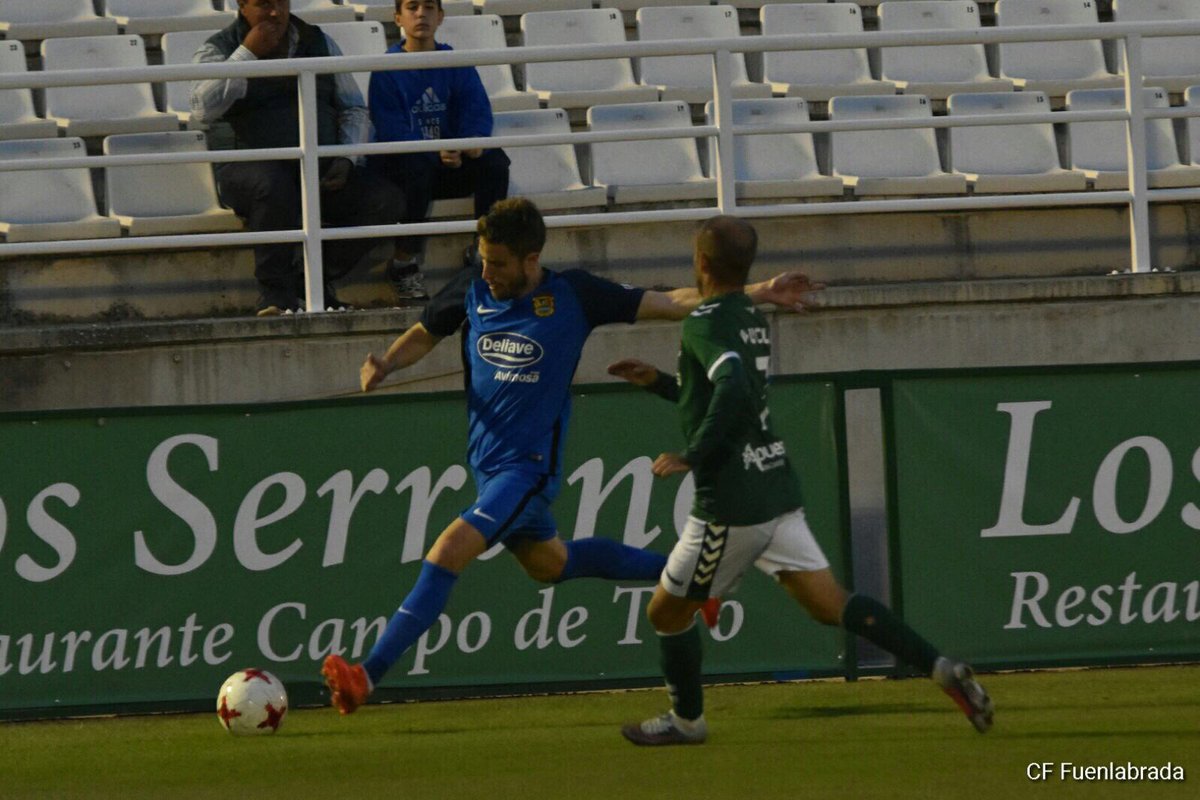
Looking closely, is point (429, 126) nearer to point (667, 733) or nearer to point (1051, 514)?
point (1051, 514)

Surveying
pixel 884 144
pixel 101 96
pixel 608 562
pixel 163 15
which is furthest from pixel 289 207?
pixel 884 144

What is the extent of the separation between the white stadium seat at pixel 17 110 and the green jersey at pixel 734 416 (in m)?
6.00

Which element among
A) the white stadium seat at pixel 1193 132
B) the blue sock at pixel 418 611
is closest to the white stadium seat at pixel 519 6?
the white stadium seat at pixel 1193 132

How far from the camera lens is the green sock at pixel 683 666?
22.3 ft

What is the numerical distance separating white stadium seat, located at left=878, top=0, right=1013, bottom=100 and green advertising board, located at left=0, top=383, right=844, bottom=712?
4.10 meters

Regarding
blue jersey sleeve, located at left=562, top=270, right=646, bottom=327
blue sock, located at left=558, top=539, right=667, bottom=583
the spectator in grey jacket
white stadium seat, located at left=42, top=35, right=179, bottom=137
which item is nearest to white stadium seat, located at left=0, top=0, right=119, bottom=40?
white stadium seat, located at left=42, top=35, right=179, bottom=137

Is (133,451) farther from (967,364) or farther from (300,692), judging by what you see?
(967,364)

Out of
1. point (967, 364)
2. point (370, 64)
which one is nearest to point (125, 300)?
point (370, 64)

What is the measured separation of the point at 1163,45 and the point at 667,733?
8425 mm

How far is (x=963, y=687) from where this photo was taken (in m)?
6.65

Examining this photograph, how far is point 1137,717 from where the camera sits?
7.50 meters

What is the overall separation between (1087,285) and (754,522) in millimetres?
4347

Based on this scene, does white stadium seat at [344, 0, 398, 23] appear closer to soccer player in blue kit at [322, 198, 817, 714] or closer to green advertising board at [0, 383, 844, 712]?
green advertising board at [0, 383, 844, 712]

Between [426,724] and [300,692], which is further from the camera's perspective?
[300,692]
